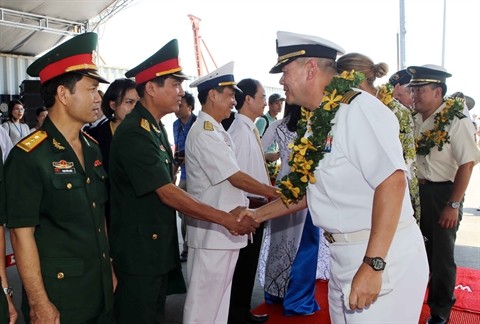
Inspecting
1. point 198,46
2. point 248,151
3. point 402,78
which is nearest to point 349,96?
point 248,151

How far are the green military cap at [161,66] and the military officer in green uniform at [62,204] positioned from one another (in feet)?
1.58

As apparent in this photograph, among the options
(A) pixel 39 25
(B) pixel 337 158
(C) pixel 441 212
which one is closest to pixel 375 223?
(B) pixel 337 158

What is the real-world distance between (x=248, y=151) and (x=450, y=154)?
1.57 metres

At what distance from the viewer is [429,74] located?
11.5 ft

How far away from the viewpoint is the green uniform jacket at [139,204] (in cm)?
235

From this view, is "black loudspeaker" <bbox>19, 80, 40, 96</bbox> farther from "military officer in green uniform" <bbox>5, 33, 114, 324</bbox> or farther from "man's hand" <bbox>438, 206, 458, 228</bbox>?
"man's hand" <bbox>438, 206, 458, 228</bbox>

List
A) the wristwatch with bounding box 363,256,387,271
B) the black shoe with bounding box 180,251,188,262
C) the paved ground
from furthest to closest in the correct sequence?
the black shoe with bounding box 180,251,188,262
the paved ground
the wristwatch with bounding box 363,256,387,271

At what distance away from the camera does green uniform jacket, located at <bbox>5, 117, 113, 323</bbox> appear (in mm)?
1771

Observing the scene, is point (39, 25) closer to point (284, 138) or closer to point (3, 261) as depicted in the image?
point (284, 138)

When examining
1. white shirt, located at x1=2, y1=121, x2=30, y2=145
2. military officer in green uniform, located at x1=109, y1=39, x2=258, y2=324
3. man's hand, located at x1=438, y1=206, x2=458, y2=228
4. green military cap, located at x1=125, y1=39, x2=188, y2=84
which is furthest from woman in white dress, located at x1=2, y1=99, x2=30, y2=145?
→ man's hand, located at x1=438, y1=206, x2=458, y2=228

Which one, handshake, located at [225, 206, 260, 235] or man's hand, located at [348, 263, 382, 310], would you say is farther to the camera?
handshake, located at [225, 206, 260, 235]

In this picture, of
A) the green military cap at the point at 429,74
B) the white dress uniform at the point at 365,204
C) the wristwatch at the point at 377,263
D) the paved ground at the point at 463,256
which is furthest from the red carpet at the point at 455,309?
the wristwatch at the point at 377,263

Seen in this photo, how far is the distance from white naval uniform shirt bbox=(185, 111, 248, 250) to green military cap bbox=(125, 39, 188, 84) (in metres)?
Answer: 0.44

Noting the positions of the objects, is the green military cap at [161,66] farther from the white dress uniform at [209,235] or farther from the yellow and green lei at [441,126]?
the yellow and green lei at [441,126]
